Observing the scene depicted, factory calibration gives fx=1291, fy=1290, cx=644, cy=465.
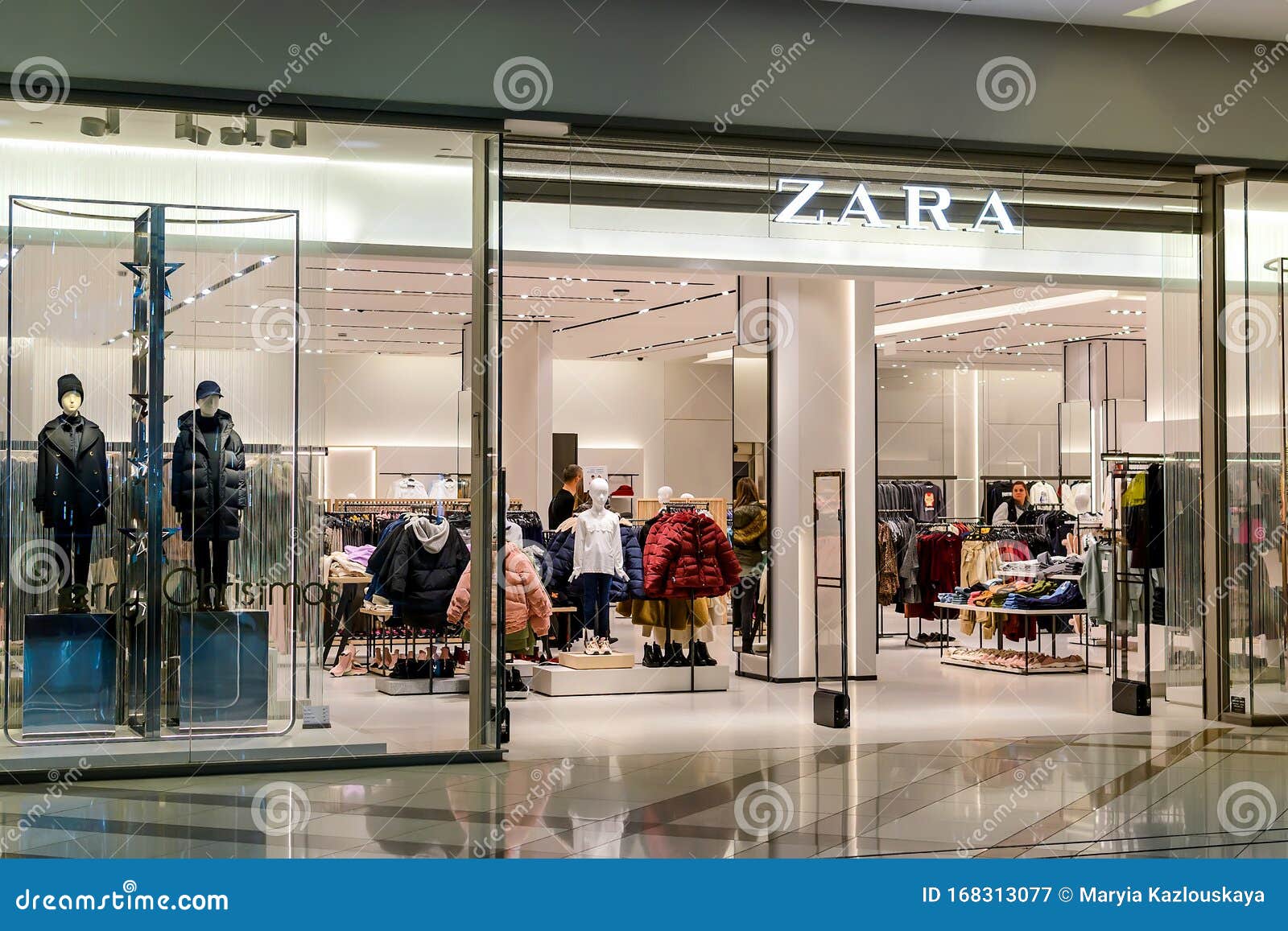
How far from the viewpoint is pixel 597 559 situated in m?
9.81

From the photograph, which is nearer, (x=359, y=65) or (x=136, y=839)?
(x=136, y=839)

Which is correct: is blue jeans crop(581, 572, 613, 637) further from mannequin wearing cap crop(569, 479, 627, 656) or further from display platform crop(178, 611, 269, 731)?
display platform crop(178, 611, 269, 731)

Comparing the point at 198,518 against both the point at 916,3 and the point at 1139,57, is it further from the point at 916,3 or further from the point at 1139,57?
the point at 1139,57

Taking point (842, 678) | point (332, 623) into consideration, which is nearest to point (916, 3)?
point (842, 678)

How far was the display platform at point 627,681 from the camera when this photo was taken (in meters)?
9.52

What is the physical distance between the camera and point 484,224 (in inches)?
261

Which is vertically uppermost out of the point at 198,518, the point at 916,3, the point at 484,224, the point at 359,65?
the point at 916,3

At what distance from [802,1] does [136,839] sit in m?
5.11

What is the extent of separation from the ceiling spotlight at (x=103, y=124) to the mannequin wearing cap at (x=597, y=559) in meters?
4.60

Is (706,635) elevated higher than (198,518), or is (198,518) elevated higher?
(198,518)

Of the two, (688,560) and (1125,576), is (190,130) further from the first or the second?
(1125,576)

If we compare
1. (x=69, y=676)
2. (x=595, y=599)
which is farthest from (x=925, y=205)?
(x=69, y=676)

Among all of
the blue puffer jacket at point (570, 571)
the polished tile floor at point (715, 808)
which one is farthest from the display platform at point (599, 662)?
the polished tile floor at point (715, 808)

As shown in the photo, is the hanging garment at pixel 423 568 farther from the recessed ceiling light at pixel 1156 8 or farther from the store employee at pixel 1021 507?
the store employee at pixel 1021 507
